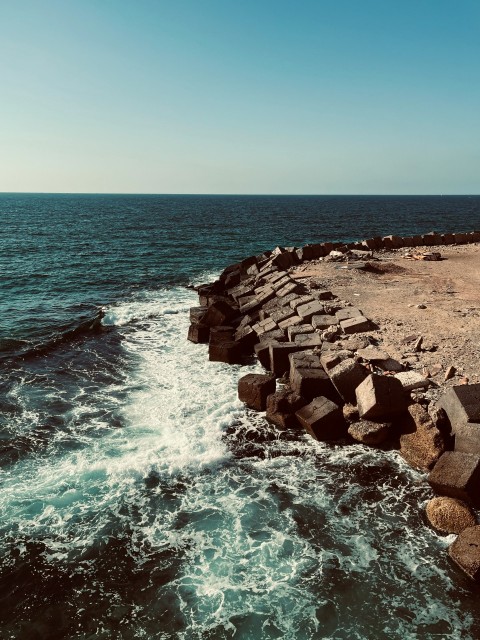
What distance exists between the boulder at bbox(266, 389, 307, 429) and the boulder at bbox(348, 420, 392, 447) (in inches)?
61.0

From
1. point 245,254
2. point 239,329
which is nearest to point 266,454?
point 239,329

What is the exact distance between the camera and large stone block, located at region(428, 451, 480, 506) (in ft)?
26.7

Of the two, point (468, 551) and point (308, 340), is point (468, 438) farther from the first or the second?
point (308, 340)

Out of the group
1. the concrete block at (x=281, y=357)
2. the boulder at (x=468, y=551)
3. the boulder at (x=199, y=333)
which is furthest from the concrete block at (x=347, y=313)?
the boulder at (x=468, y=551)

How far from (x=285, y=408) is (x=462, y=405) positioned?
414cm

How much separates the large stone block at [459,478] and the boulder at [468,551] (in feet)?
3.17

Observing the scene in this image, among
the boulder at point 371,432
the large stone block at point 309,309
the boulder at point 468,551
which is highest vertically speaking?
the large stone block at point 309,309

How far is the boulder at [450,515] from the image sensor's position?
770 centimetres

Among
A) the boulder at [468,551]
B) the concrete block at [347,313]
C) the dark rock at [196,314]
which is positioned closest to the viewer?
the boulder at [468,551]

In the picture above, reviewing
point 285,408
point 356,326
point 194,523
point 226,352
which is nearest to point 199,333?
point 226,352

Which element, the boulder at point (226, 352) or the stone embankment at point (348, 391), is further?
the boulder at point (226, 352)

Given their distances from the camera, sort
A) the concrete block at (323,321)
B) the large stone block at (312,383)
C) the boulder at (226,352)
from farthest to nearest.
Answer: the boulder at (226,352)
the concrete block at (323,321)
the large stone block at (312,383)

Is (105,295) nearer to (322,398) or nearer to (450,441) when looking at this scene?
(322,398)

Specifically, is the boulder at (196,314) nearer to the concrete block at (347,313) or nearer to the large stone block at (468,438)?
the concrete block at (347,313)
